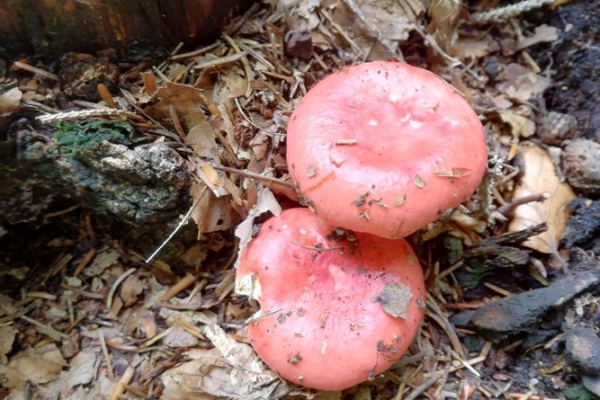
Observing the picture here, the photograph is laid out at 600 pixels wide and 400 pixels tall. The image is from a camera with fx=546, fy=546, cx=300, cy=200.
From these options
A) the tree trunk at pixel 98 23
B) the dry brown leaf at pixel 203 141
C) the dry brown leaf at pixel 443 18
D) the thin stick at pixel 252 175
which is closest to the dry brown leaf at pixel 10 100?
the tree trunk at pixel 98 23

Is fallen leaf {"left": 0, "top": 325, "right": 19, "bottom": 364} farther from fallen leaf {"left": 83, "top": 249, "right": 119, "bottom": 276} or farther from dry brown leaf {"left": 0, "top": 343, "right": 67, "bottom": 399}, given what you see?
fallen leaf {"left": 83, "top": 249, "right": 119, "bottom": 276}

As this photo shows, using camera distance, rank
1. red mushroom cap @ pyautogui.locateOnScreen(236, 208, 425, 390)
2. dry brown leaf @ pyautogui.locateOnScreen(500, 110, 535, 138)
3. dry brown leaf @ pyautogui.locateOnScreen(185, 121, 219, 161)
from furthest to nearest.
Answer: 1. dry brown leaf @ pyautogui.locateOnScreen(500, 110, 535, 138)
2. dry brown leaf @ pyautogui.locateOnScreen(185, 121, 219, 161)
3. red mushroom cap @ pyautogui.locateOnScreen(236, 208, 425, 390)

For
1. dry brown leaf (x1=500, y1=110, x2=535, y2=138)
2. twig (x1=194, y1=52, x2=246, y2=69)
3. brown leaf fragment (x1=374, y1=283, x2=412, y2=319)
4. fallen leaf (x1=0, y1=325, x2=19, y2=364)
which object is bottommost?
fallen leaf (x1=0, y1=325, x2=19, y2=364)

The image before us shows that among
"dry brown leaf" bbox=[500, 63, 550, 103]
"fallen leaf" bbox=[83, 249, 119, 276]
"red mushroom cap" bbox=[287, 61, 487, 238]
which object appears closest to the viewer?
"red mushroom cap" bbox=[287, 61, 487, 238]

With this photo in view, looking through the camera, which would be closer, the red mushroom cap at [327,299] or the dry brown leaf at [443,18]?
the red mushroom cap at [327,299]

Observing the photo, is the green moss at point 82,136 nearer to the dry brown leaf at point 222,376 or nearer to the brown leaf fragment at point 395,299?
the dry brown leaf at point 222,376

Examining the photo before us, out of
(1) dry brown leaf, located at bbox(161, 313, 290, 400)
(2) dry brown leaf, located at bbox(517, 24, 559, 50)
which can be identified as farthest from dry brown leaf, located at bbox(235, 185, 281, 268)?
(2) dry brown leaf, located at bbox(517, 24, 559, 50)

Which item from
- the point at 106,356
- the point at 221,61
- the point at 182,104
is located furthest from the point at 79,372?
the point at 221,61

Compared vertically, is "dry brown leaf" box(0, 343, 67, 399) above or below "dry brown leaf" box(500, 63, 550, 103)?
below

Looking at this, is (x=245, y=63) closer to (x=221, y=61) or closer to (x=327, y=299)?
(x=221, y=61)
